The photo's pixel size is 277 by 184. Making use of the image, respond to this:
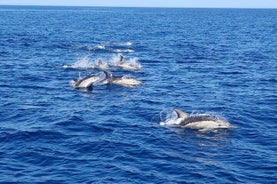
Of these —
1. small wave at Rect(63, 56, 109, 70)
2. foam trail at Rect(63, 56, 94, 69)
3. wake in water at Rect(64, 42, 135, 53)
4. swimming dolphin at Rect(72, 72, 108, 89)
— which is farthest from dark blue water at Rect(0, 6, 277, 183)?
wake in water at Rect(64, 42, 135, 53)

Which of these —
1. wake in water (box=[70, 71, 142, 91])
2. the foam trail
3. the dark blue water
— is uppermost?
the foam trail

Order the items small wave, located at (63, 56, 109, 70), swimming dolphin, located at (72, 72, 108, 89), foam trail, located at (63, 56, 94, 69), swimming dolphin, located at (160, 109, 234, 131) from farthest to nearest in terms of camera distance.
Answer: foam trail, located at (63, 56, 94, 69), small wave, located at (63, 56, 109, 70), swimming dolphin, located at (72, 72, 108, 89), swimming dolphin, located at (160, 109, 234, 131)

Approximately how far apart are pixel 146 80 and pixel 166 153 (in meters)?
21.2

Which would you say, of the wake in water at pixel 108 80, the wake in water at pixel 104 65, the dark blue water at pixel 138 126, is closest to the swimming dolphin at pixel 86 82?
the wake in water at pixel 108 80

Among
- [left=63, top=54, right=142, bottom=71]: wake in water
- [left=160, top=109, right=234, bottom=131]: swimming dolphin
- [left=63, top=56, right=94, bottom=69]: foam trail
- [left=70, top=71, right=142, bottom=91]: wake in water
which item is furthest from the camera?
[left=63, top=56, right=94, bottom=69]: foam trail

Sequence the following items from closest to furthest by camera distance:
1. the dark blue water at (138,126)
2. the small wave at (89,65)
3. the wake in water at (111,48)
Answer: the dark blue water at (138,126)
the small wave at (89,65)
the wake in water at (111,48)

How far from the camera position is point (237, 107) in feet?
115

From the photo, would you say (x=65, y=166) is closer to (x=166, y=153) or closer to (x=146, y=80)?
(x=166, y=153)

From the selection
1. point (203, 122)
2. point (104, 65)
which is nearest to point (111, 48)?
point (104, 65)

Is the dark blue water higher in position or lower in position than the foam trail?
lower

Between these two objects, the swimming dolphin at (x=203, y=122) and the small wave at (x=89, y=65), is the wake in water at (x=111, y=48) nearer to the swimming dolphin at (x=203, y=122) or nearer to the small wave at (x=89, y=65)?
the small wave at (x=89, y=65)

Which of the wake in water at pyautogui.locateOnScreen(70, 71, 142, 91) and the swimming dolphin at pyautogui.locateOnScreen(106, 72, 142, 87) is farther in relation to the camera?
the swimming dolphin at pyautogui.locateOnScreen(106, 72, 142, 87)

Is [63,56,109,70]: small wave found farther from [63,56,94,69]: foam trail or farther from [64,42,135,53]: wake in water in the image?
[64,42,135,53]: wake in water

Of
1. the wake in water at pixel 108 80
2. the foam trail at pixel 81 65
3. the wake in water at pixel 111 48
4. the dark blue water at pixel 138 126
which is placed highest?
the wake in water at pixel 111 48
